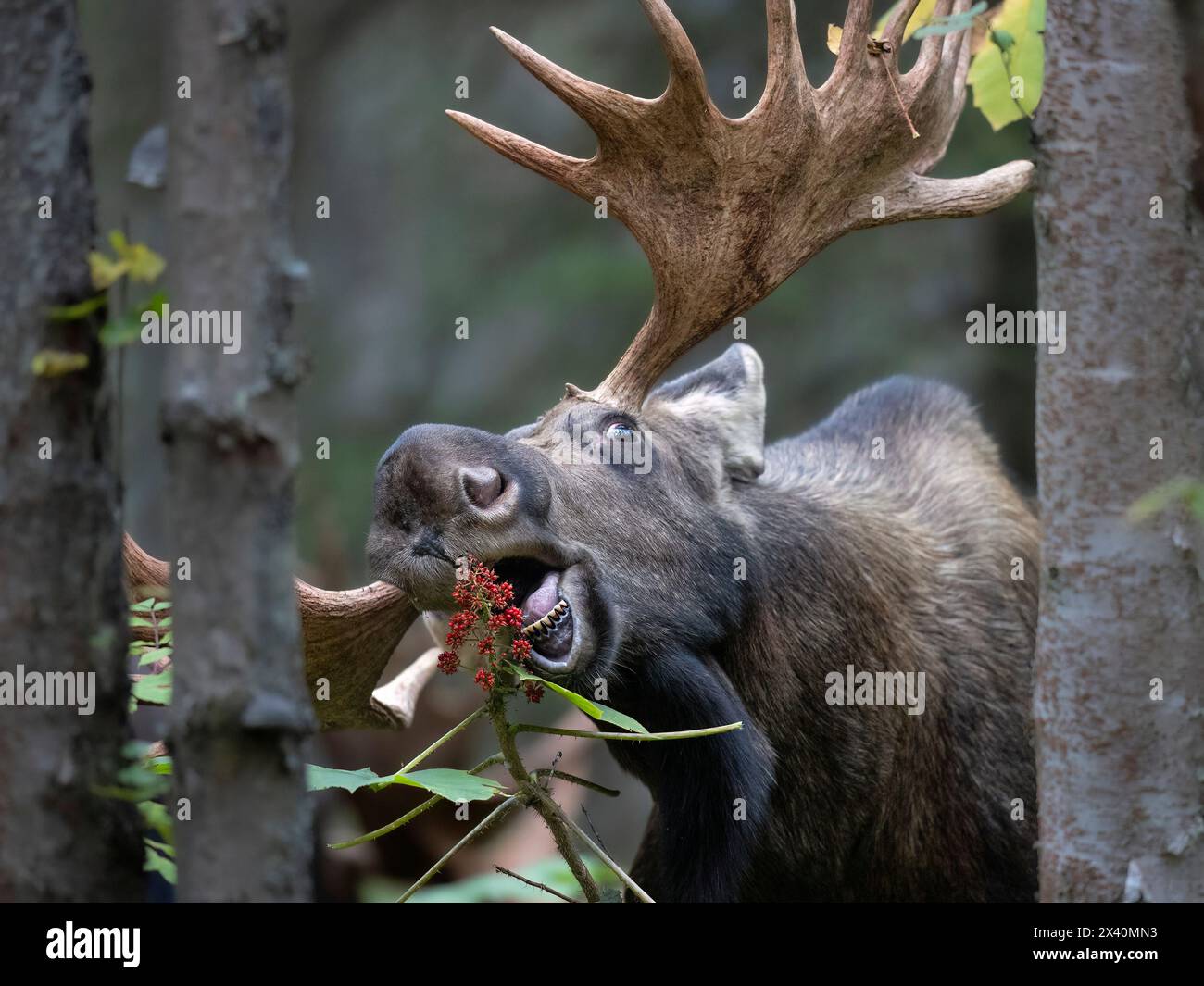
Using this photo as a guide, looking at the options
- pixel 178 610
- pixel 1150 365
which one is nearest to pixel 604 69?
pixel 1150 365

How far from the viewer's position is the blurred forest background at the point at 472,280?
7.56 m

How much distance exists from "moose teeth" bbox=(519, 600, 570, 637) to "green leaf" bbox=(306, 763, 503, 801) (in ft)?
1.27

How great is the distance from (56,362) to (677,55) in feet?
6.03

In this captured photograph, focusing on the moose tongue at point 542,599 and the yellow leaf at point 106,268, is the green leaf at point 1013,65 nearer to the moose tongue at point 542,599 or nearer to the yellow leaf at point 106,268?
the moose tongue at point 542,599

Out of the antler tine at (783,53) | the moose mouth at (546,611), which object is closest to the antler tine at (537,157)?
the antler tine at (783,53)

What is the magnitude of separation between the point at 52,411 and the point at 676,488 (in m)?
1.78

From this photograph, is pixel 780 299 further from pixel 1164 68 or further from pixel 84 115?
pixel 84 115

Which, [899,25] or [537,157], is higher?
[899,25]

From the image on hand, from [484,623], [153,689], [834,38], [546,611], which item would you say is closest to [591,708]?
[484,623]

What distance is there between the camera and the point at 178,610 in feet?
5.32

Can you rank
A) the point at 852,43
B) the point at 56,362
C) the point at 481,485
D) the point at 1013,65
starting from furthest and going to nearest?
1. the point at 852,43
2. the point at 1013,65
3. the point at 481,485
4. the point at 56,362

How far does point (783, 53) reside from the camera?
323cm

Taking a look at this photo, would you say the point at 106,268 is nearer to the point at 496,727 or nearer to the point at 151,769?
the point at 151,769
